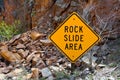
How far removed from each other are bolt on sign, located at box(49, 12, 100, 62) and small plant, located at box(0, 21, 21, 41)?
6599 mm

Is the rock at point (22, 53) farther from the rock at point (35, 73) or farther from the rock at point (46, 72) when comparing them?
the rock at point (35, 73)

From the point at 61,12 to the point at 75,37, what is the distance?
477cm

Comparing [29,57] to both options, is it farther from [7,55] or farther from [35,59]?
[7,55]

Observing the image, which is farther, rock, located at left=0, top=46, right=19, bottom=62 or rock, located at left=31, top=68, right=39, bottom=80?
rock, located at left=0, top=46, right=19, bottom=62

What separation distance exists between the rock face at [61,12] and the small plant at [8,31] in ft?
1.22

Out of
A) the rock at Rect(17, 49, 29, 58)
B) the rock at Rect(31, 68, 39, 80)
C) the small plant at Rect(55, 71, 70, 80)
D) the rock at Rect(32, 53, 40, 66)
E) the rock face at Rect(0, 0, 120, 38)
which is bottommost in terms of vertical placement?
the small plant at Rect(55, 71, 70, 80)

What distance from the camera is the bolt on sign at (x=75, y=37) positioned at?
7.60m

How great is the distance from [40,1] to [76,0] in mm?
2530

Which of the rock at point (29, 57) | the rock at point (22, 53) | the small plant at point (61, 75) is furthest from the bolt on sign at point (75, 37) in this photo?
the rock at point (22, 53)

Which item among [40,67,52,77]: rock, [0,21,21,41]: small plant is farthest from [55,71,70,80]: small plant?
[0,21,21,41]: small plant

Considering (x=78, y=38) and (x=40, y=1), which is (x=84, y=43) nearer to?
(x=78, y=38)

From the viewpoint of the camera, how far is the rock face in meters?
9.96

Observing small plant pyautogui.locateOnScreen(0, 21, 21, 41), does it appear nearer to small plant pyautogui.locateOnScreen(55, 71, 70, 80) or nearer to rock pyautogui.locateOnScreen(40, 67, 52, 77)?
rock pyautogui.locateOnScreen(40, 67, 52, 77)

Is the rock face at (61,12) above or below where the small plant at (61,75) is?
above
